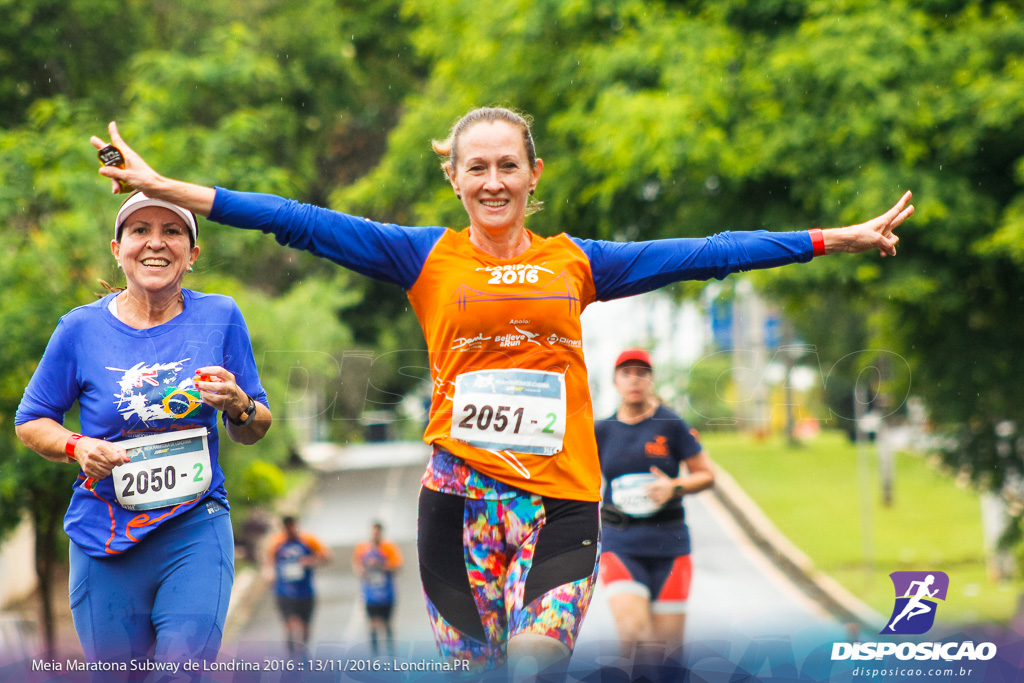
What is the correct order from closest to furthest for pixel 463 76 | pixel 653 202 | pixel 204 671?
pixel 204 671
pixel 653 202
pixel 463 76

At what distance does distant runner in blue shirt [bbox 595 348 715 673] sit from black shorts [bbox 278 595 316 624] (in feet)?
19.3

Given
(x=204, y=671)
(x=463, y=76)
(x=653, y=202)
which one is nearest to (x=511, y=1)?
(x=463, y=76)

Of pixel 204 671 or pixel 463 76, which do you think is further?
pixel 463 76

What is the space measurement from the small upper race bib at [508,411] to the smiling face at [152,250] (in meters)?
0.97

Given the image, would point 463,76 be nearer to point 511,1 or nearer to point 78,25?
point 511,1

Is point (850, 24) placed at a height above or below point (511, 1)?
below

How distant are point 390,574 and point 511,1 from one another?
235 inches

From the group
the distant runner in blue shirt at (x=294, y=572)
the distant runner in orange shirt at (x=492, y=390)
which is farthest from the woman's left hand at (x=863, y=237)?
the distant runner in blue shirt at (x=294, y=572)

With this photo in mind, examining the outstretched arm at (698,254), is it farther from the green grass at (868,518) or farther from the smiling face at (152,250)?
the green grass at (868,518)

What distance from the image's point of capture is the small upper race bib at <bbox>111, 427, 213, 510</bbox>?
10.7 ft

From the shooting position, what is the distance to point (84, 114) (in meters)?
8.82

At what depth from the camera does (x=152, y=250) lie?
3.37 meters

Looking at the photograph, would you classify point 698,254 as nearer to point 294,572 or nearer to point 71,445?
point 71,445

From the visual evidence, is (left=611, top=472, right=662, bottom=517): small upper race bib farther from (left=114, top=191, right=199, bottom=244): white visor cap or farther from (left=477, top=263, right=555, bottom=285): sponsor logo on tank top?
(left=114, top=191, right=199, bottom=244): white visor cap
